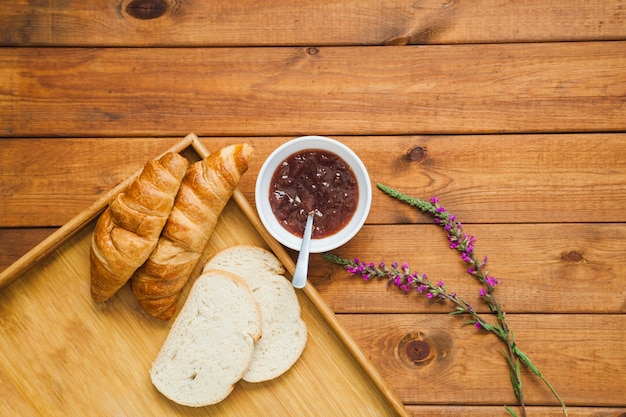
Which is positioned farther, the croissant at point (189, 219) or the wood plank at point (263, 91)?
the wood plank at point (263, 91)

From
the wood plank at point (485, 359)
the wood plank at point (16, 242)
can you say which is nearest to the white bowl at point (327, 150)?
the wood plank at point (485, 359)

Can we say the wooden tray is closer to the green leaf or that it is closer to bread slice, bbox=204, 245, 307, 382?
bread slice, bbox=204, 245, 307, 382

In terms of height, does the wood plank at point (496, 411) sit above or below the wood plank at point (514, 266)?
below

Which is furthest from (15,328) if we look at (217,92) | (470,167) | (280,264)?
(470,167)

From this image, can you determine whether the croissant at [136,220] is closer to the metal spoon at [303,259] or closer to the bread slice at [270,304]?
the bread slice at [270,304]

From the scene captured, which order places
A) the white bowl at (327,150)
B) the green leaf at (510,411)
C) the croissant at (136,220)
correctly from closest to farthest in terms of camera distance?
the croissant at (136,220)
the white bowl at (327,150)
the green leaf at (510,411)

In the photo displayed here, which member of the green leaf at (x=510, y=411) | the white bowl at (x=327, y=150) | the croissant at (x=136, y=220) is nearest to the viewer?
the croissant at (x=136, y=220)

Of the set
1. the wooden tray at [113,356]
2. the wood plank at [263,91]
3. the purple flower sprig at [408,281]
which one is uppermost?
the wood plank at [263,91]
